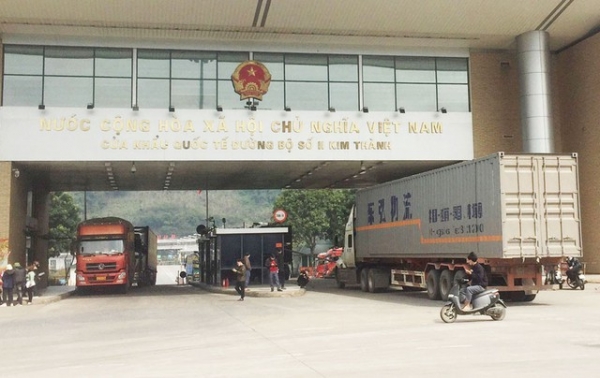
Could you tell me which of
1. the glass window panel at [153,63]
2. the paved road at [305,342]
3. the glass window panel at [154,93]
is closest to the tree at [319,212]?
the glass window panel at [153,63]

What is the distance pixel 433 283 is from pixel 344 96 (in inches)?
398

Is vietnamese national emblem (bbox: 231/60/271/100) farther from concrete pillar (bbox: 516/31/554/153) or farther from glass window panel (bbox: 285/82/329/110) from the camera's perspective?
concrete pillar (bbox: 516/31/554/153)

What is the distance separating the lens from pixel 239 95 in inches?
1191

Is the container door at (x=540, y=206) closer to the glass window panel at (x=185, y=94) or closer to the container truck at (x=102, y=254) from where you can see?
the glass window panel at (x=185, y=94)

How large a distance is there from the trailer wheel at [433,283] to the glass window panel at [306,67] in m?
10.6

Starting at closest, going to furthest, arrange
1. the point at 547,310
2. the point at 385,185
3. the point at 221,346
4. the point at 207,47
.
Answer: the point at 221,346
the point at 547,310
the point at 385,185
the point at 207,47

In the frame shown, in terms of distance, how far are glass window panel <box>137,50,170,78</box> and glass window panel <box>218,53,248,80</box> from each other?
2.18 metres

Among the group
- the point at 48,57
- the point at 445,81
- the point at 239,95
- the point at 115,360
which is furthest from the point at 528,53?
the point at 115,360

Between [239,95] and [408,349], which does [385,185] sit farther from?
[408,349]

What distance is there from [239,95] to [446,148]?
9.16 m

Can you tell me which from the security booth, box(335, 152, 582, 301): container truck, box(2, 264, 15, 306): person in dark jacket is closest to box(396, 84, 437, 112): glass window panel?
box(335, 152, 582, 301): container truck

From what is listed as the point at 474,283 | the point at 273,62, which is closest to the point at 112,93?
the point at 273,62

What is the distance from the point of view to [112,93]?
97.2 feet

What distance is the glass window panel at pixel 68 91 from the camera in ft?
95.3
